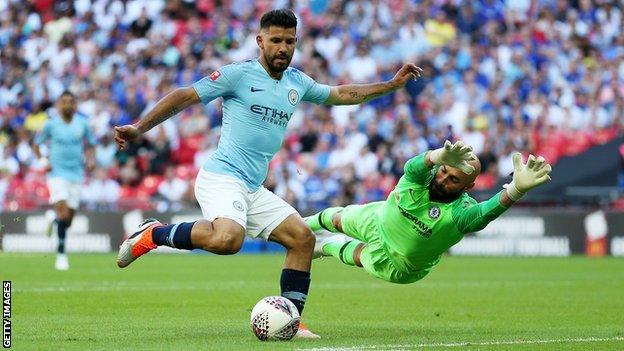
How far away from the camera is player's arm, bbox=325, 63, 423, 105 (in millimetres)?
11281

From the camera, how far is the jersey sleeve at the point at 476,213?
34.0 ft

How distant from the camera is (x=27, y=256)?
24.7m

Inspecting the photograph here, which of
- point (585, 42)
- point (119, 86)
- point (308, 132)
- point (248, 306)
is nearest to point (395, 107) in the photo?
point (308, 132)

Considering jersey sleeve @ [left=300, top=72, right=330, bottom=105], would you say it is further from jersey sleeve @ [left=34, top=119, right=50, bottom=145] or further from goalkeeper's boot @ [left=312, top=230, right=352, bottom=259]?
jersey sleeve @ [left=34, top=119, right=50, bottom=145]

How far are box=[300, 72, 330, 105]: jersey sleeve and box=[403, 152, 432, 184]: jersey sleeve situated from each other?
98cm

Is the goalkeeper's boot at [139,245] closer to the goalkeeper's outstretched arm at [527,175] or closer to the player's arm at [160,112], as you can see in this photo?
the player's arm at [160,112]

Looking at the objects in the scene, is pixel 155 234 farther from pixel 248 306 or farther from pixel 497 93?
pixel 497 93

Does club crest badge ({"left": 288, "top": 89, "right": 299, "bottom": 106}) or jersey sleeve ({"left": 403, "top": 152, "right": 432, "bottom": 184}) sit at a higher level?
club crest badge ({"left": 288, "top": 89, "right": 299, "bottom": 106})

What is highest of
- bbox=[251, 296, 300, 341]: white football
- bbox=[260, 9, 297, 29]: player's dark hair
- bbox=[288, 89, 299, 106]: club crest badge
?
bbox=[260, 9, 297, 29]: player's dark hair

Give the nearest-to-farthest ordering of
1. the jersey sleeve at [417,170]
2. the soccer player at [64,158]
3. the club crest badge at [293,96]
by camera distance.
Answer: the jersey sleeve at [417,170] → the club crest badge at [293,96] → the soccer player at [64,158]

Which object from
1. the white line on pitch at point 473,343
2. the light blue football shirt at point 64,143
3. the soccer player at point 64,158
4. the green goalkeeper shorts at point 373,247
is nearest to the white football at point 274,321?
the white line on pitch at point 473,343

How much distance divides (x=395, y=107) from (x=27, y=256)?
8.42m

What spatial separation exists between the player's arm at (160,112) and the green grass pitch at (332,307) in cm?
156

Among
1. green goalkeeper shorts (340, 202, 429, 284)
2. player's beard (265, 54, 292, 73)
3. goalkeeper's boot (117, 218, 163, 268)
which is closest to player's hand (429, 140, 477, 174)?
player's beard (265, 54, 292, 73)
